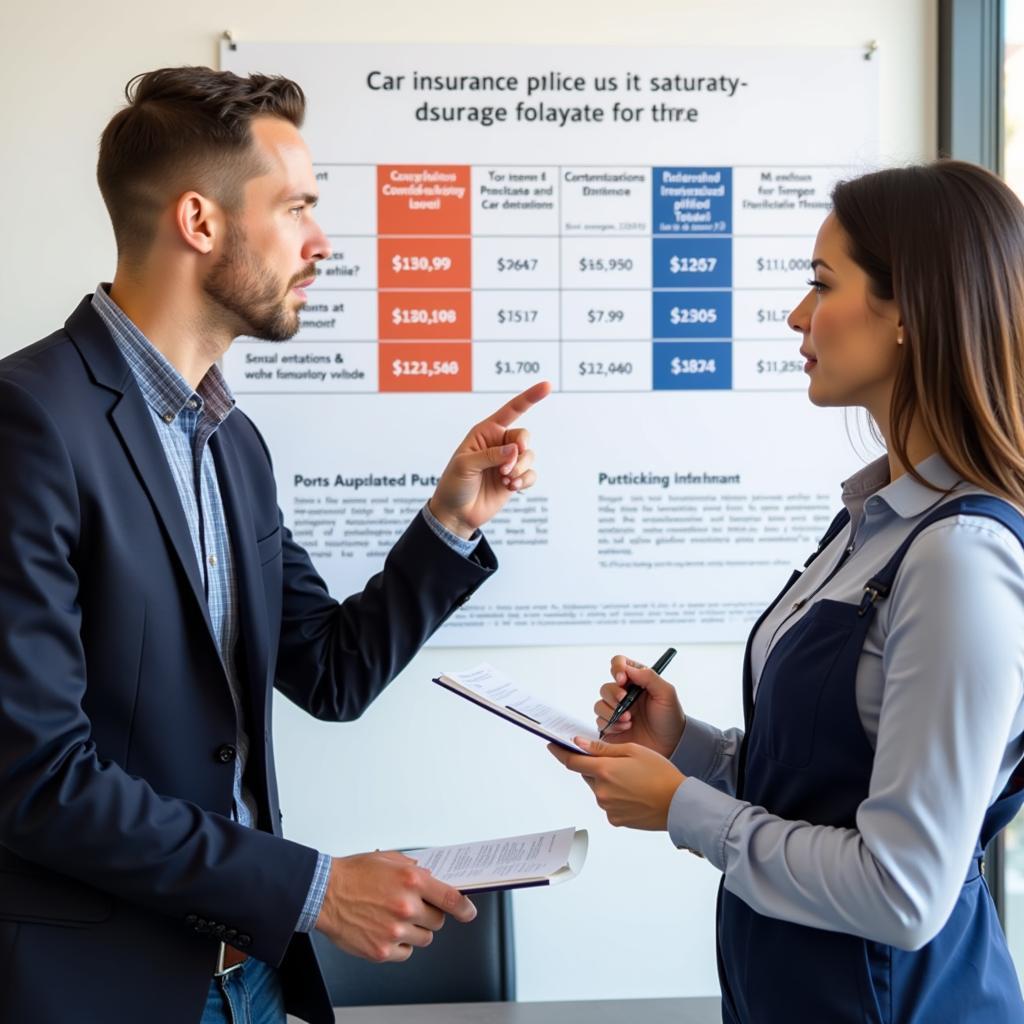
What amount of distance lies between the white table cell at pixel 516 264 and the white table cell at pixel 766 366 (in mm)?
461

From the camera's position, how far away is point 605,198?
244 cm

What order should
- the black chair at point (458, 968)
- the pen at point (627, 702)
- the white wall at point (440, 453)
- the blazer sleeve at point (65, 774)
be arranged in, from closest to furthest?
the blazer sleeve at point (65, 774), the pen at point (627, 702), the black chair at point (458, 968), the white wall at point (440, 453)

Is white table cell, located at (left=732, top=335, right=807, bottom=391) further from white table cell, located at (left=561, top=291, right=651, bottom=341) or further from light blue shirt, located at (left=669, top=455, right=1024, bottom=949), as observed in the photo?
light blue shirt, located at (left=669, top=455, right=1024, bottom=949)

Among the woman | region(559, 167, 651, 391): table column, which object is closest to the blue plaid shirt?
the woman

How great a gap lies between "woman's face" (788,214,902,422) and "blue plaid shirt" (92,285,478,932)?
829 mm

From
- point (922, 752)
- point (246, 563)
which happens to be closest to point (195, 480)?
point (246, 563)

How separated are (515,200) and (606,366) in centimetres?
43

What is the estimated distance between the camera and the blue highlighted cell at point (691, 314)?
8.07 feet

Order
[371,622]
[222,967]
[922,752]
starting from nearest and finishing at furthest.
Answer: [922,752] < [222,967] < [371,622]

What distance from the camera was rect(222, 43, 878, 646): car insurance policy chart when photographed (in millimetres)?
2402

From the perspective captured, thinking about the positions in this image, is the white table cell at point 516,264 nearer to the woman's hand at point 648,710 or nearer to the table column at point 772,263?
the table column at point 772,263

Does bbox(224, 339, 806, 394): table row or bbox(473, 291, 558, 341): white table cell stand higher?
bbox(473, 291, 558, 341): white table cell

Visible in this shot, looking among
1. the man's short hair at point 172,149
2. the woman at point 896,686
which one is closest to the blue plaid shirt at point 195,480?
the man's short hair at point 172,149

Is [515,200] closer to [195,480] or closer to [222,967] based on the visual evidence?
[195,480]
